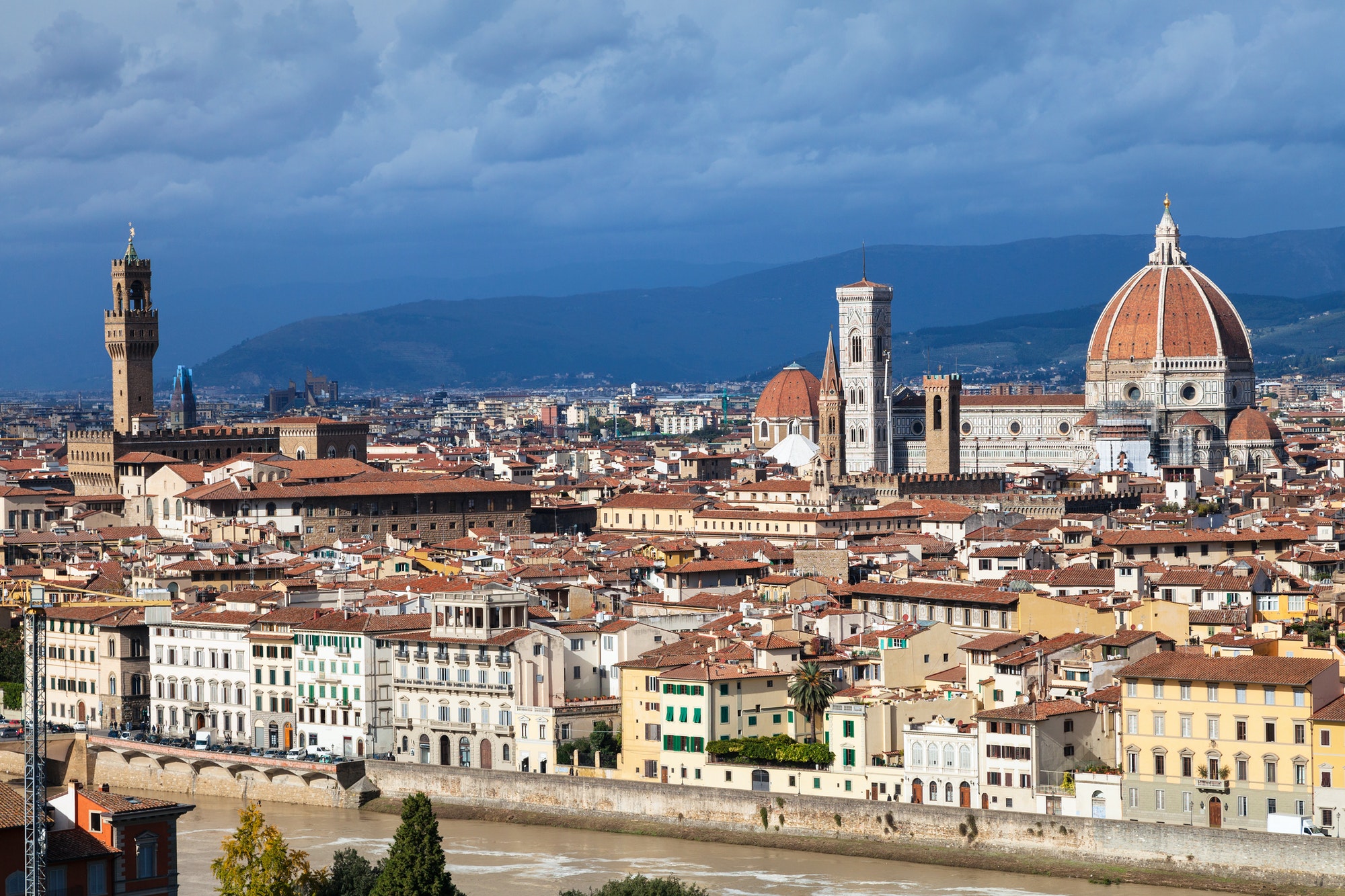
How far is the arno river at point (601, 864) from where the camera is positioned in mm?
30844

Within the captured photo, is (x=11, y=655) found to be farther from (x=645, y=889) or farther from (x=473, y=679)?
(x=645, y=889)

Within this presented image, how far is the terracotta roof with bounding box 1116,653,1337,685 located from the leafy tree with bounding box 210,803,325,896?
11632 millimetres

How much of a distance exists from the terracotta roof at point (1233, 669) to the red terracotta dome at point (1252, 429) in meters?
68.7

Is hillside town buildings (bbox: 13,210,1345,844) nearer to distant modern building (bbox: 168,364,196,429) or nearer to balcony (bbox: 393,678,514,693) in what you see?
balcony (bbox: 393,678,514,693)

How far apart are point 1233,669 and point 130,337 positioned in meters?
62.6

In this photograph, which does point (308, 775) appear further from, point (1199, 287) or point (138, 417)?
point (1199, 287)

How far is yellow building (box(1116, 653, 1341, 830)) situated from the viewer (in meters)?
31.0

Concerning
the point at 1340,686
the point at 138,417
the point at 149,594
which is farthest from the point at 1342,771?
the point at 138,417

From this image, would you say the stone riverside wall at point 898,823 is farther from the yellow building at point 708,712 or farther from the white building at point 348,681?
the white building at point 348,681

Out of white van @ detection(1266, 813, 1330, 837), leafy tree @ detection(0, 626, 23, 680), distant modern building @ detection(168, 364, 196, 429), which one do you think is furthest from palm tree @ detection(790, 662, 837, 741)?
distant modern building @ detection(168, 364, 196, 429)

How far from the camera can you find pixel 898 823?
3300cm

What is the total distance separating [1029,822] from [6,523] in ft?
158

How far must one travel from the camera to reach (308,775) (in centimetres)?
3859

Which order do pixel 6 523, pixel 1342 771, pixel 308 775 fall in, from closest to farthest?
pixel 1342 771
pixel 308 775
pixel 6 523
